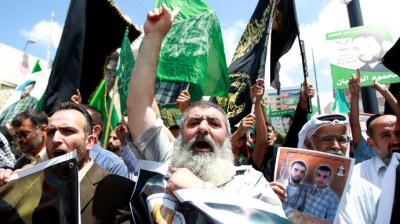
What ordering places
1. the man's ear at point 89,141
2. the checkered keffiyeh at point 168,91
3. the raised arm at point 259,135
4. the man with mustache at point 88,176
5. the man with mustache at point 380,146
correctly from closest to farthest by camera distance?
the man with mustache at point 88,176
the man's ear at point 89,141
the man with mustache at point 380,146
the raised arm at point 259,135
the checkered keffiyeh at point 168,91

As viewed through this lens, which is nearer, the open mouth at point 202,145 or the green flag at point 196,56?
the open mouth at point 202,145

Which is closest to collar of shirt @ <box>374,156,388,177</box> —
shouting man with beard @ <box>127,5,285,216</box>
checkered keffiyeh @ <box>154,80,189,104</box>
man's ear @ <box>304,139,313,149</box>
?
man's ear @ <box>304,139,313,149</box>

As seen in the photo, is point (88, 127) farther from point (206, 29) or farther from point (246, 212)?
point (206, 29)

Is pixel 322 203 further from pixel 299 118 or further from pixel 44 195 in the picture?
pixel 299 118

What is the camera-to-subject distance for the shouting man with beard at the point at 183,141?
6.29 feet

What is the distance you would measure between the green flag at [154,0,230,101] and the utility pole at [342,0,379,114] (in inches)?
114

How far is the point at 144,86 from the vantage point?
202 cm

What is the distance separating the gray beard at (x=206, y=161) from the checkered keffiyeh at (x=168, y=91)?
193cm

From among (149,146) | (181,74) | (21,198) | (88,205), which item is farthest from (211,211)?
(181,74)

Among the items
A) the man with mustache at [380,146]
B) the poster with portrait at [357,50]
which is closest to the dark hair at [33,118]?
the man with mustache at [380,146]

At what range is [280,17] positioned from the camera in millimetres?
4625

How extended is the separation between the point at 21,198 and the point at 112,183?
17.9 inches

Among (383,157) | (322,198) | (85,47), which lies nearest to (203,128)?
(322,198)

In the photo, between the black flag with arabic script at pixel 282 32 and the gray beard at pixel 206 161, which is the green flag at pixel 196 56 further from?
the gray beard at pixel 206 161
